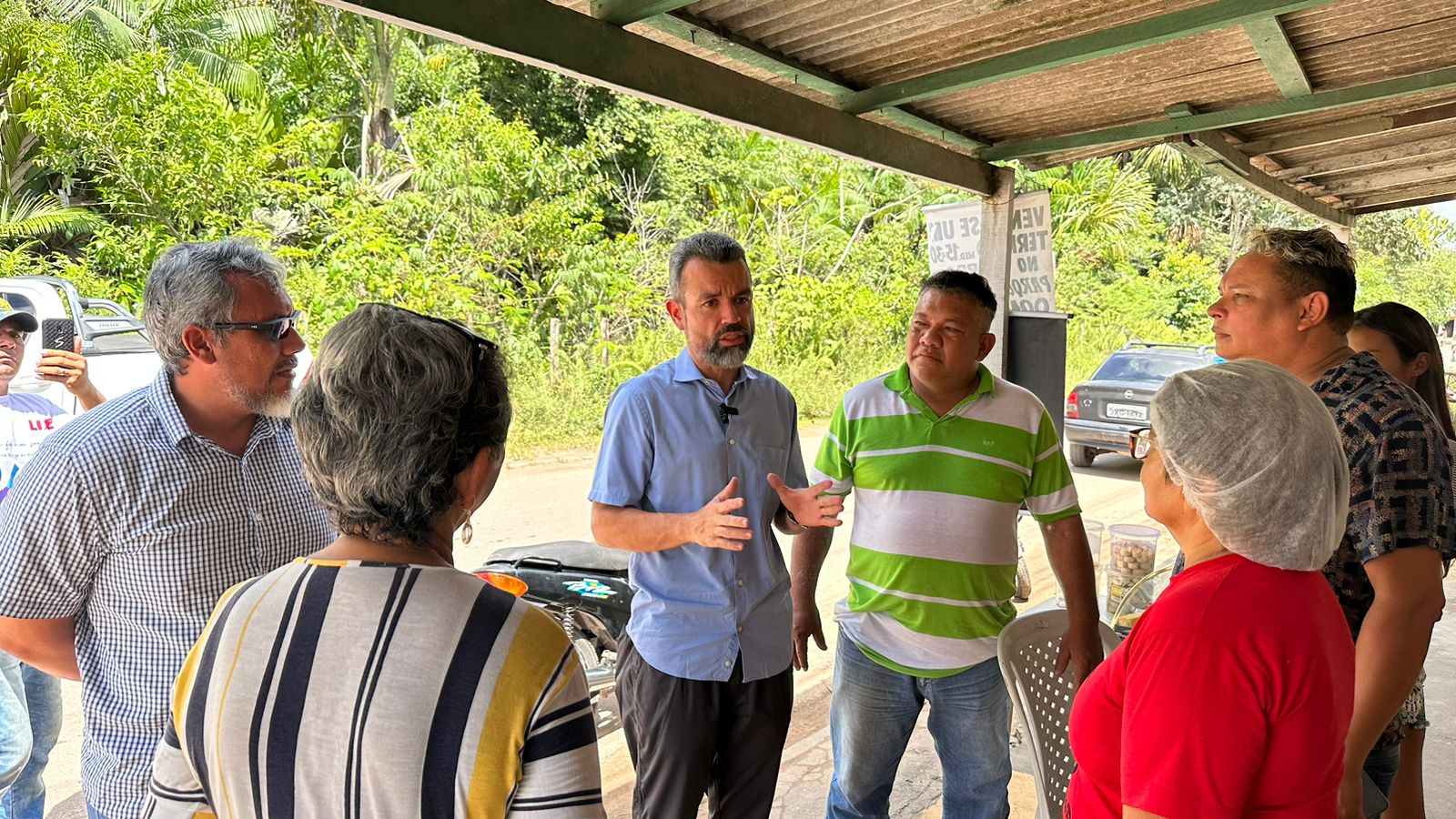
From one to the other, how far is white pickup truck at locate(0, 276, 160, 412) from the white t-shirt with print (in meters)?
0.20

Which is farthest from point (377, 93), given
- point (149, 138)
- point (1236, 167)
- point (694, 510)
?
point (694, 510)

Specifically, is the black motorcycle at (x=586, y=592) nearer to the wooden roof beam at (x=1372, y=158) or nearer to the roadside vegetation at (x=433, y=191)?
the wooden roof beam at (x=1372, y=158)

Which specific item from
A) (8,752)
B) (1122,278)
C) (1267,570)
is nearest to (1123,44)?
(1267,570)

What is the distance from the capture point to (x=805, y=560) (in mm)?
2791

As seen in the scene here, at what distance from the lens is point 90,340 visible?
6.85 meters

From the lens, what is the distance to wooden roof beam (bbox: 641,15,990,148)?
9.12 feet

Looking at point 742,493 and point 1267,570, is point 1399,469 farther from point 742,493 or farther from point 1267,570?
point 742,493

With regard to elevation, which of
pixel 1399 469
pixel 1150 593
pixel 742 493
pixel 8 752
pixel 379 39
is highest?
pixel 379 39

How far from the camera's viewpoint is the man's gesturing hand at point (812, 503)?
2.30m

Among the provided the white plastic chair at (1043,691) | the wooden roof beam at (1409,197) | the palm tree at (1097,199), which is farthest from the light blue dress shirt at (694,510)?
the palm tree at (1097,199)

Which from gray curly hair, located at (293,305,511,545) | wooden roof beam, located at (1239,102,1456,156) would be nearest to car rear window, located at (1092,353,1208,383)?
wooden roof beam, located at (1239,102,1456,156)

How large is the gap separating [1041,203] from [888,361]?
11.9 m

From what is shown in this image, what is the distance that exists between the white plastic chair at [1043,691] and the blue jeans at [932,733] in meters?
0.17

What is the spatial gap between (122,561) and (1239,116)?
4.14 meters
